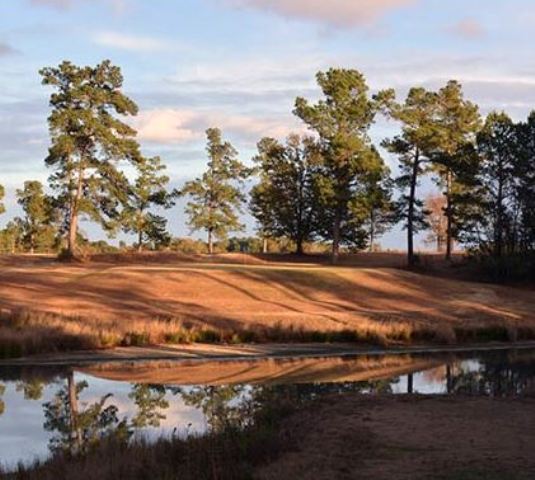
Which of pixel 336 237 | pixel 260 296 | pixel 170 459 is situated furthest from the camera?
pixel 336 237

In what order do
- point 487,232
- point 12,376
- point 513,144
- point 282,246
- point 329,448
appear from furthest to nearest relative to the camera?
point 282,246
point 487,232
point 513,144
point 12,376
point 329,448

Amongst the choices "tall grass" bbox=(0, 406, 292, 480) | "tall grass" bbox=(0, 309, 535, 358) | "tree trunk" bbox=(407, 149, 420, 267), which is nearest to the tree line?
"tree trunk" bbox=(407, 149, 420, 267)

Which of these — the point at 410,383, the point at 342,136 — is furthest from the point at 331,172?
the point at 410,383

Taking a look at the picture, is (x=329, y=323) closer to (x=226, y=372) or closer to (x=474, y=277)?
(x=226, y=372)

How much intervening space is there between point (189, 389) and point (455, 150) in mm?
46756

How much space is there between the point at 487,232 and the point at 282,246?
32.2 m

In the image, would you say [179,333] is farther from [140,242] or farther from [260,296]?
[140,242]

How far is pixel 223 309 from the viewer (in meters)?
39.8

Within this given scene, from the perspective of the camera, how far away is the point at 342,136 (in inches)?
2571

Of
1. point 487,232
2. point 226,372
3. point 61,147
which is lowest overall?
point 226,372

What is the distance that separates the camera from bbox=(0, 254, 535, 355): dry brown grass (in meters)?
30.0

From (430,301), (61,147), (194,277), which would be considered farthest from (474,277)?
(61,147)

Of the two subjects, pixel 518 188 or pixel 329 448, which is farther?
pixel 518 188

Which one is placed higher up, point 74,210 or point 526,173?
point 526,173
